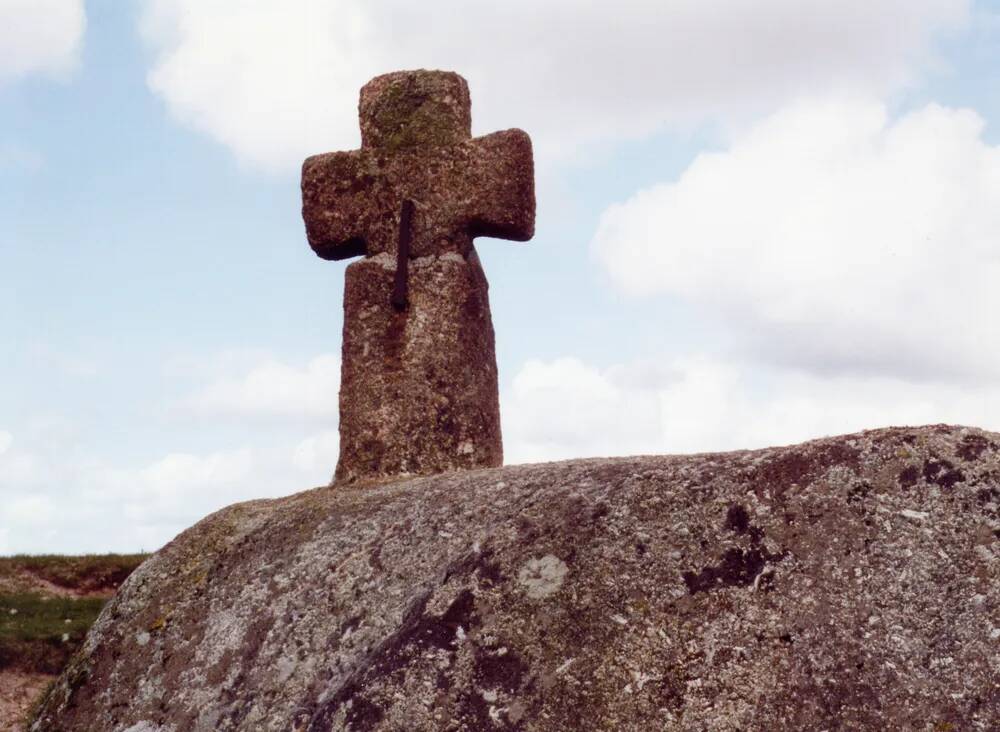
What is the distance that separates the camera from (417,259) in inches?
302

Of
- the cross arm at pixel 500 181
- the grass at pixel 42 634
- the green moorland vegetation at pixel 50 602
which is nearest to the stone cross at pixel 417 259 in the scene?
the cross arm at pixel 500 181

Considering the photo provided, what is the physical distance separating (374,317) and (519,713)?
3.80 meters

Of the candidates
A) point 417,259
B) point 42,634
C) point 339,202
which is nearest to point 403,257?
point 417,259

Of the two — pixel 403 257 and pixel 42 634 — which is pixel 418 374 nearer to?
pixel 403 257

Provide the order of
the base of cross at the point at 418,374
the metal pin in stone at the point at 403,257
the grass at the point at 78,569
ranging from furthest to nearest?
the grass at the point at 78,569 < the metal pin in stone at the point at 403,257 < the base of cross at the point at 418,374

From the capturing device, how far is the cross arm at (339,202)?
7840mm

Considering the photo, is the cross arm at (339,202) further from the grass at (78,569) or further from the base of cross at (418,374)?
the grass at (78,569)

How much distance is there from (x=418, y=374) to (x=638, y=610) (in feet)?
10.8

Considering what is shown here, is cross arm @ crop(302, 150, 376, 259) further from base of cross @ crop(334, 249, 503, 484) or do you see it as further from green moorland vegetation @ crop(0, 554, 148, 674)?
green moorland vegetation @ crop(0, 554, 148, 674)

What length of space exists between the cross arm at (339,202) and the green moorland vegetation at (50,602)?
6974 millimetres

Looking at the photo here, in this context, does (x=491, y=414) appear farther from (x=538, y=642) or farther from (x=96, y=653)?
(x=538, y=642)

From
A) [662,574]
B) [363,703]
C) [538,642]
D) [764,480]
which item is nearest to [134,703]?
[363,703]

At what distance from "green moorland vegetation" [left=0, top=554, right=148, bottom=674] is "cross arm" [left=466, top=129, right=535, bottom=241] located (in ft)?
25.4

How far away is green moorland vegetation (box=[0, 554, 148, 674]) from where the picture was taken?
13117 mm
